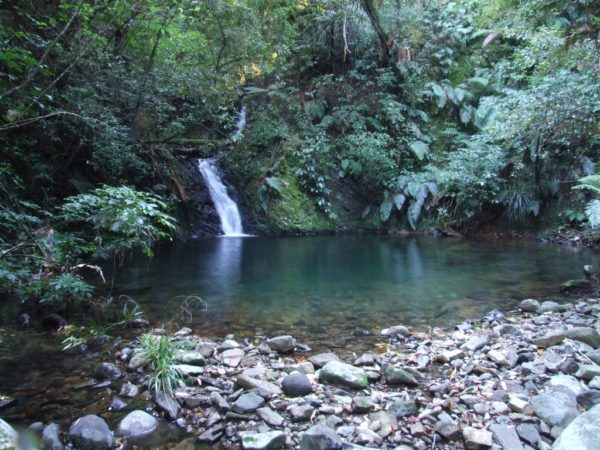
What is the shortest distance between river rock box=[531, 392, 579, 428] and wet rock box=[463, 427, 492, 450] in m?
0.45

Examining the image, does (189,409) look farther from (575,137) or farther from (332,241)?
(575,137)

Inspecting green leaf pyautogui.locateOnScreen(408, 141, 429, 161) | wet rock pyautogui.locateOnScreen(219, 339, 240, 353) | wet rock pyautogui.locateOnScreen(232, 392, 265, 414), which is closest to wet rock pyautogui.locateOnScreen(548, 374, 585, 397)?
wet rock pyautogui.locateOnScreen(232, 392, 265, 414)

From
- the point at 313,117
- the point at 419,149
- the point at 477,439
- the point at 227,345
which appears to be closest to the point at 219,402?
the point at 227,345

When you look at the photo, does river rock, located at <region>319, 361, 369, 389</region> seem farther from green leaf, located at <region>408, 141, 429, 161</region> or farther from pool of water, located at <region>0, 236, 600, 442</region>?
green leaf, located at <region>408, 141, 429, 161</region>

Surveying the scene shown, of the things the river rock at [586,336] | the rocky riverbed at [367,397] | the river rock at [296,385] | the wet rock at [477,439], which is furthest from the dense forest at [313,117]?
the river rock at [586,336]

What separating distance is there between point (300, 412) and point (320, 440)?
38cm

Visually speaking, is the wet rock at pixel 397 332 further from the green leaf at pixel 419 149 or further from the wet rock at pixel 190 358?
the green leaf at pixel 419 149

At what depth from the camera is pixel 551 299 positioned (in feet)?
19.0

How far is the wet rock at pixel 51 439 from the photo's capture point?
8.08 ft

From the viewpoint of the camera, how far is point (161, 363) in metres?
3.29

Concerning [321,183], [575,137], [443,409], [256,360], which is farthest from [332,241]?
[443,409]

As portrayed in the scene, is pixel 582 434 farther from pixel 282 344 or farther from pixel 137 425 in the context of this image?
pixel 137 425

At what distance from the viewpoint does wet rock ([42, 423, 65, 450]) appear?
246cm

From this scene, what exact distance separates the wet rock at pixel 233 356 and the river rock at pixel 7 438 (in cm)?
166
